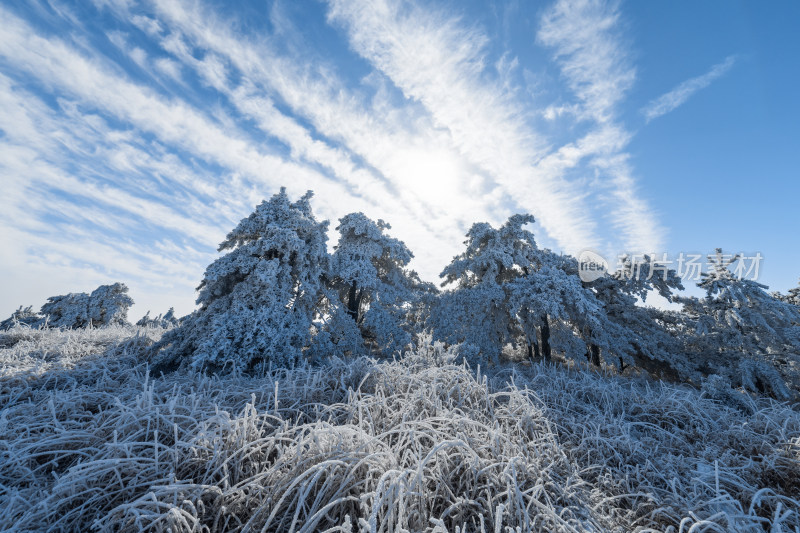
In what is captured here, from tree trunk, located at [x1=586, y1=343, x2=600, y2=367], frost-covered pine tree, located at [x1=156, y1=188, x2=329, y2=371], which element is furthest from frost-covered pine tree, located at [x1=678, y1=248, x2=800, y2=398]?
frost-covered pine tree, located at [x1=156, y1=188, x2=329, y2=371]

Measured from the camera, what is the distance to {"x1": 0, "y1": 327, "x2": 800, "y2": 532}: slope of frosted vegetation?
188cm

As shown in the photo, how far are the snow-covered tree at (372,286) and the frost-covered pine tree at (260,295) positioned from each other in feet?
3.19

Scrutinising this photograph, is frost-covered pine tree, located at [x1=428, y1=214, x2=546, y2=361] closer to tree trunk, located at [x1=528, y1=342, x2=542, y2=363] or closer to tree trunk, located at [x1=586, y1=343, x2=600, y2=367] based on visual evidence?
tree trunk, located at [x1=528, y1=342, x2=542, y2=363]

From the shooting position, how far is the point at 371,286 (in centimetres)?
865

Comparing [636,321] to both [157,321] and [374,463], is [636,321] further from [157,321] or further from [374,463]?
[157,321]

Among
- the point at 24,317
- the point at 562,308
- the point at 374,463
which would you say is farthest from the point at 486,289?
the point at 24,317

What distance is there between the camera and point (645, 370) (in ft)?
A: 27.3

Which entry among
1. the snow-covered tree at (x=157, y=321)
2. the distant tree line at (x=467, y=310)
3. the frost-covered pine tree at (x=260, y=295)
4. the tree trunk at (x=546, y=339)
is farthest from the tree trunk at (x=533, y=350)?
the snow-covered tree at (x=157, y=321)

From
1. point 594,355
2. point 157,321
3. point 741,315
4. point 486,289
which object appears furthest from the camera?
point 157,321

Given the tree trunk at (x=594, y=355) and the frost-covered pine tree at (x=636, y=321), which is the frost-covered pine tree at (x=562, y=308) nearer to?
the frost-covered pine tree at (x=636, y=321)

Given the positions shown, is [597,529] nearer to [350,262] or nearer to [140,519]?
[140,519]

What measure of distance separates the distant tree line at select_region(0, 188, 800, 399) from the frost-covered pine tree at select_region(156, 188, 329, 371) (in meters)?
0.03

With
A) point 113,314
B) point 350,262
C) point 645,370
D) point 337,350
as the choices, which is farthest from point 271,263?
point 113,314

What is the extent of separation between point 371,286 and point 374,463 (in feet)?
21.4
